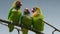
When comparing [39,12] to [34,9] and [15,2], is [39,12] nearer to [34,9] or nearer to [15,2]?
[34,9]

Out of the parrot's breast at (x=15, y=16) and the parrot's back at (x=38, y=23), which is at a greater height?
the parrot's breast at (x=15, y=16)

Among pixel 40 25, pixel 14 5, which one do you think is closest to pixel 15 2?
pixel 14 5

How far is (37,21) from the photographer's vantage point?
128cm

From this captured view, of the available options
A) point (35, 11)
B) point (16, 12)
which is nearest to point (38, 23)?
point (35, 11)

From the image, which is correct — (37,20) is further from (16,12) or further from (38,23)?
(16,12)

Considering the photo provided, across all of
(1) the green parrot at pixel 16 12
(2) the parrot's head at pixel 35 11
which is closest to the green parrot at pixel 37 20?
(2) the parrot's head at pixel 35 11

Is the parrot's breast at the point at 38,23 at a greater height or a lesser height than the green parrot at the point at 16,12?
lesser

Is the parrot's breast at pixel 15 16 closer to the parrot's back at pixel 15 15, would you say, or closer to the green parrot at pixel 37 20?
the parrot's back at pixel 15 15

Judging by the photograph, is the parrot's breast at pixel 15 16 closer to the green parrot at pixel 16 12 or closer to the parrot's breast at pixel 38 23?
the green parrot at pixel 16 12

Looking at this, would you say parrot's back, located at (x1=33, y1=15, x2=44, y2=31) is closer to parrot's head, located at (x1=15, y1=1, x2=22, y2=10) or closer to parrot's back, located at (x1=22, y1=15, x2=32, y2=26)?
parrot's back, located at (x1=22, y1=15, x2=32, y2=26)

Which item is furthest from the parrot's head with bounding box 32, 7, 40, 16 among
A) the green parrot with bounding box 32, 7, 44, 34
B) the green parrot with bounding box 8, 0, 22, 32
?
the green parrot with bounding box 8, 0, 22, 32

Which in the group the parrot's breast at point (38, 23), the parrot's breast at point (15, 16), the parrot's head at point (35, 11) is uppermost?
the parrot's head at point (35, 11)

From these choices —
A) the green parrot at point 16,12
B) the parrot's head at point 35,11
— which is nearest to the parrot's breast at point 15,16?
the green parrot at point 16,12

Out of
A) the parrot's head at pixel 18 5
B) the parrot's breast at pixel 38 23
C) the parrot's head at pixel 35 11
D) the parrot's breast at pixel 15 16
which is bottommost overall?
the parrot's breast at pixel 38 23
